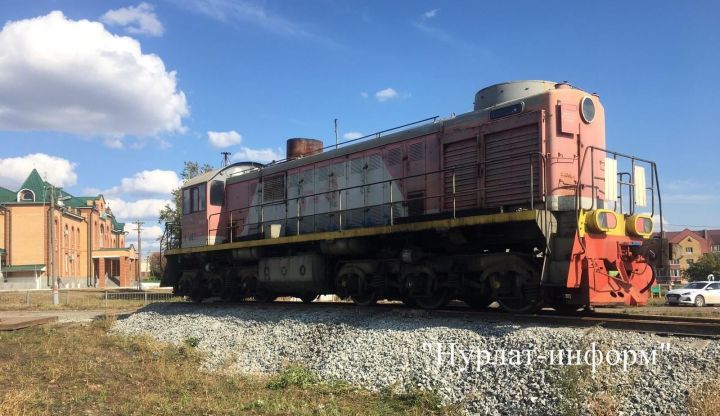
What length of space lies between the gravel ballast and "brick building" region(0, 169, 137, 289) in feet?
151

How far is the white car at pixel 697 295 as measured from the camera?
2742 cm

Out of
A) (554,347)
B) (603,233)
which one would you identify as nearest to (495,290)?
(603,233)

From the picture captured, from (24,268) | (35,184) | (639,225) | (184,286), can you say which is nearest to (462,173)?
(639,225)

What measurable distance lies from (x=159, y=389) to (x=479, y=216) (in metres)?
5.55

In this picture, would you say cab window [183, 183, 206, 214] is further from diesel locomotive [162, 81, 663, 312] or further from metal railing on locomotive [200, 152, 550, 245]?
diesel locomotive [162, 81, 663, 312]

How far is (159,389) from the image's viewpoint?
771 cm

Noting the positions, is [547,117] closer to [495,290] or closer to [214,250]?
[495,290]

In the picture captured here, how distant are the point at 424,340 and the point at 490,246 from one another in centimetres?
275

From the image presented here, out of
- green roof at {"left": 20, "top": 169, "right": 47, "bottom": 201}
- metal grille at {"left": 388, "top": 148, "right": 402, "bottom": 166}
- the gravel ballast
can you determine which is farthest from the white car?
green roof at {"left": 20, "top": 169, "right": 47, "bottom": 201}

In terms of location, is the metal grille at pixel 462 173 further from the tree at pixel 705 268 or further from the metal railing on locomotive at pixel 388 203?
the tree at pixel 705 268

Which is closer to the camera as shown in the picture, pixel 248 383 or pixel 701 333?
pixel 701 333

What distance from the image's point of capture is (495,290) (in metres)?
9.44

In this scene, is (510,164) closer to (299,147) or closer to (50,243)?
(299,147)

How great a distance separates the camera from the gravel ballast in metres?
5.74
